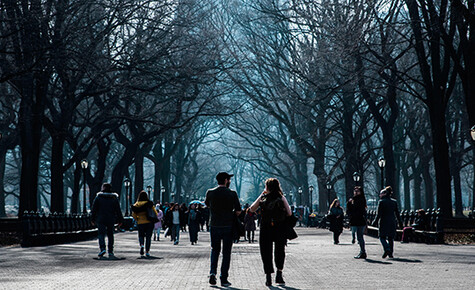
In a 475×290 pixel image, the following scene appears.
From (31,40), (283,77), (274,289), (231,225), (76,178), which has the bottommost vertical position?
(274,289)

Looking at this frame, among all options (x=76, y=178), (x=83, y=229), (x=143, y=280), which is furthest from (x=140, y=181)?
(x=143, y=280)

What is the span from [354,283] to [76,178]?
29.5 meters

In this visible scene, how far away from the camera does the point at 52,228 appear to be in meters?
27.2

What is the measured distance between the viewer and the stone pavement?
1208 centimetres

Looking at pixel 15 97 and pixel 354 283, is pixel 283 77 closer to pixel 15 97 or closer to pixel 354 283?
pixel 15 97

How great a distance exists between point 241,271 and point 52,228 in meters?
13.3

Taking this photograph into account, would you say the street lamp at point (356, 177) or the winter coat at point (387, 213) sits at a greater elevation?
the street lamp at point (356, 177)

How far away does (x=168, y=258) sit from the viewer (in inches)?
768

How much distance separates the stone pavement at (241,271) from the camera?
12078 mm

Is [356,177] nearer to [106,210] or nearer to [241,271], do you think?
[106,210]

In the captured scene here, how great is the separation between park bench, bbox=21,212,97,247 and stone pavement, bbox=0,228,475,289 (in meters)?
3.98

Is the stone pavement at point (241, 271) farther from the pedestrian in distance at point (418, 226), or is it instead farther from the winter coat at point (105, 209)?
the pedestrian in distance at point (418, 226)

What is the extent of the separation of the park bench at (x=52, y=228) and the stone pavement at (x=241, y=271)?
3.98 metres

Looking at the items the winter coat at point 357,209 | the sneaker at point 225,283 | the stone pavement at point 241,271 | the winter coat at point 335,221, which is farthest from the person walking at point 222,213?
the winter coat at point 335,221
